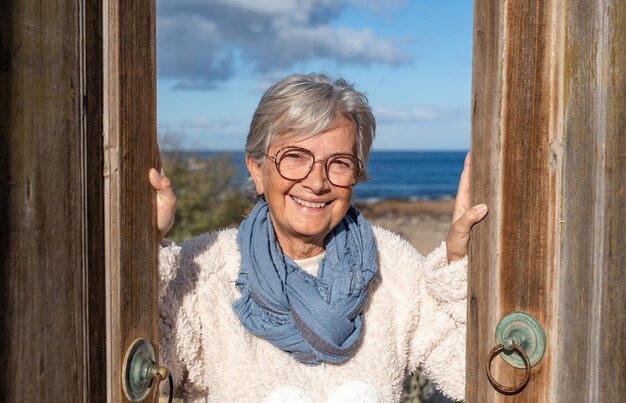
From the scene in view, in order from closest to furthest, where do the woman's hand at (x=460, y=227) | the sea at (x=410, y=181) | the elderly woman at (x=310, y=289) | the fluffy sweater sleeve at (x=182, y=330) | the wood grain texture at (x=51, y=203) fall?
the wood grain texture at (x=51, y=203) → the woman's hand at (x=460, y=227) → the fluffy sweater sleeve at (x=182, y=330) → the elderly woman at (x=310, y=289) → the sea at (x=410, y=181)

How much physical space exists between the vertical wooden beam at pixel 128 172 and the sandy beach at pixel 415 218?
50.5 feet

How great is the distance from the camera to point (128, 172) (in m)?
1.71

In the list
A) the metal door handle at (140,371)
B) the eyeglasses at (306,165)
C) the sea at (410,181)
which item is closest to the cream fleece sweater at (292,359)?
the eyeglasses at (306,165)

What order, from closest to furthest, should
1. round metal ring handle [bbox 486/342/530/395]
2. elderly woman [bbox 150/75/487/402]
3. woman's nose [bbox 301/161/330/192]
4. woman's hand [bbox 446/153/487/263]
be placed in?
round metal ring handle [bbox 486/342/530/395], woman's hand [bbox 446/153/487/263], elderly woman [bbox 150/75/487/402], woman's nose [bbox 301/161/330/192]

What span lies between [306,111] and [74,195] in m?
1.19

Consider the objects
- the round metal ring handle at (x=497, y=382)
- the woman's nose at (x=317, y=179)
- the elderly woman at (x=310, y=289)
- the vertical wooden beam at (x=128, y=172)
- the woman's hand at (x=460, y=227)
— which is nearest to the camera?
the vertical wooden beam at (x=128, y=172)

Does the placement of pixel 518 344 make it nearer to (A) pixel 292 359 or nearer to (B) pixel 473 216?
(B) pixel 473 216

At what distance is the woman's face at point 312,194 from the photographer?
2.59 m

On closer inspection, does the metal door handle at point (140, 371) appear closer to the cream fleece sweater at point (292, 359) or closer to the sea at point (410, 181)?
the cream fleece sweater at point (292, 359)

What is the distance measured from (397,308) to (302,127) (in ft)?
2.42

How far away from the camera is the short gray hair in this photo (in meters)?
2.58

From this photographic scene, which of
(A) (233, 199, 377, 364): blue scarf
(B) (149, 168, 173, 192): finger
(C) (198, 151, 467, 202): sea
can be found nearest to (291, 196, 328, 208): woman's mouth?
(A) (233, 199, 377, 364): blue scarf

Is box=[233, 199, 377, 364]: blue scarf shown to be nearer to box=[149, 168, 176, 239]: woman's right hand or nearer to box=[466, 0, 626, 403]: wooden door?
box=[149, 168, 176, 239]: woman's right hand

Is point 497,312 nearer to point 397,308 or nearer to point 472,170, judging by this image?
point 472,170
